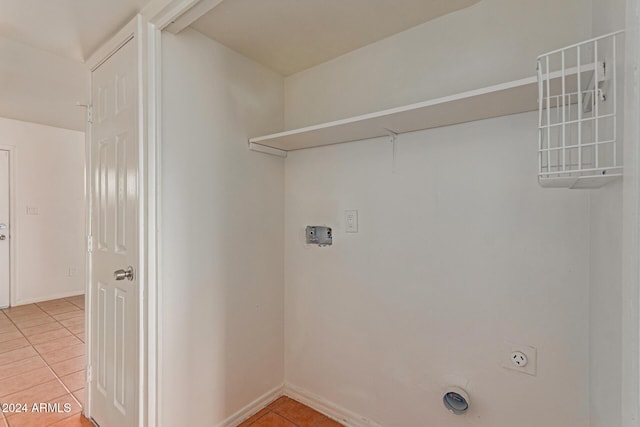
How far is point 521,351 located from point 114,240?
1.96 meters

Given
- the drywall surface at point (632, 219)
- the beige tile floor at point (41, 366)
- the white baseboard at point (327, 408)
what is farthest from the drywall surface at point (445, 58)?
the beige tile floor at point (41, 366)

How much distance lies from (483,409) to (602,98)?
1.27 metres

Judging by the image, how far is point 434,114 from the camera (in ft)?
4.30

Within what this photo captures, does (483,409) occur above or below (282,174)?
below

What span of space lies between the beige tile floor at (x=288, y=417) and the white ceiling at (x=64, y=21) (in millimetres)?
2196

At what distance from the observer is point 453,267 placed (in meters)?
1.43

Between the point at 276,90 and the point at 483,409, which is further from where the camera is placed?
the point at 276,90

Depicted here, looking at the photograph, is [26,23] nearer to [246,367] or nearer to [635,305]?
[246,367]

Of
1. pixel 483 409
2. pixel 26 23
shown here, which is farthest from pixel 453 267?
pixel 26 23

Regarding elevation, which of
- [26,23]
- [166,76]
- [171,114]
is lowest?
[171,114]

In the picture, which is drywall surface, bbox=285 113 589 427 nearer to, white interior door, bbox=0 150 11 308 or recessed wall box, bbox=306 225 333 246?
recessed wall box, bbox=306 225 333 246

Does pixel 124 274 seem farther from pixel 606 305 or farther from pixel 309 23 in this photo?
pixel 606 305

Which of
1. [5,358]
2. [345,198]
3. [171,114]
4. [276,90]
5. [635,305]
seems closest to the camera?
[635,305]

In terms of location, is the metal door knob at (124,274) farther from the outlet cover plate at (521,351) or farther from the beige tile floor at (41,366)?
the outlet cover plate at (521,351)
